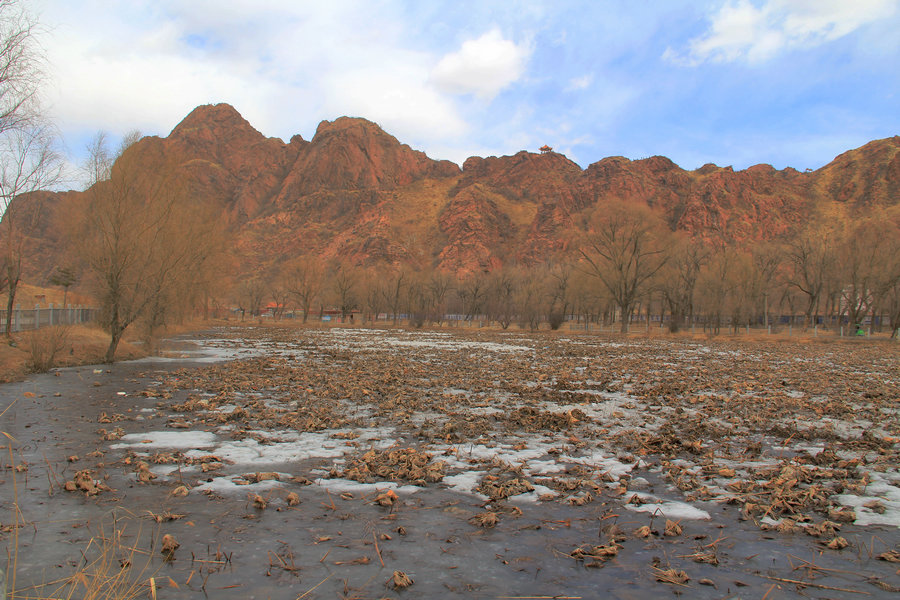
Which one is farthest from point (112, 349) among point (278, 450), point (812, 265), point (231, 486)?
point (812, 265)

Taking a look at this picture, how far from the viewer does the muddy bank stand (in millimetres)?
3975

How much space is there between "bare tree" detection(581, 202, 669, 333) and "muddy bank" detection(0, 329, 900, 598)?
42.5 m

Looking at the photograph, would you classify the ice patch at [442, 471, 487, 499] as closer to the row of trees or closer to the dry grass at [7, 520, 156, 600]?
the dry grass at [7, 520, 156, 600]

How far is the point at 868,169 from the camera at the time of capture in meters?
146

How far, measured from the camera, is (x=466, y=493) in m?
5.85

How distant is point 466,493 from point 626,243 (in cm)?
5155

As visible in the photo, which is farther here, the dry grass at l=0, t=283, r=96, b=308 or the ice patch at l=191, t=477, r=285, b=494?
the dry grass at l=0, t=283, r=96, b=308

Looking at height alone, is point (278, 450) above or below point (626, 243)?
below

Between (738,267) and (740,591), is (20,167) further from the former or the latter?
(738,267)

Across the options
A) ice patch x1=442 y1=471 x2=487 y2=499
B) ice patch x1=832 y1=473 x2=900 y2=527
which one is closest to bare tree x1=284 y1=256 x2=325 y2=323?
ice patch x1=442 y1=471 x2=487 y2=499

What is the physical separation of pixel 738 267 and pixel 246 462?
68.7 meters

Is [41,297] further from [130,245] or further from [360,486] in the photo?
[360,486]

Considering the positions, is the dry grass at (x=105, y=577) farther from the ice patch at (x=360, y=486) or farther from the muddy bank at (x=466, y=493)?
the ice patch at (x=360, y=486)

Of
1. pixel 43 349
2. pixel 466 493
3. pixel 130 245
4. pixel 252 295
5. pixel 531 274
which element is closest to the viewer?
pixel 466 493
